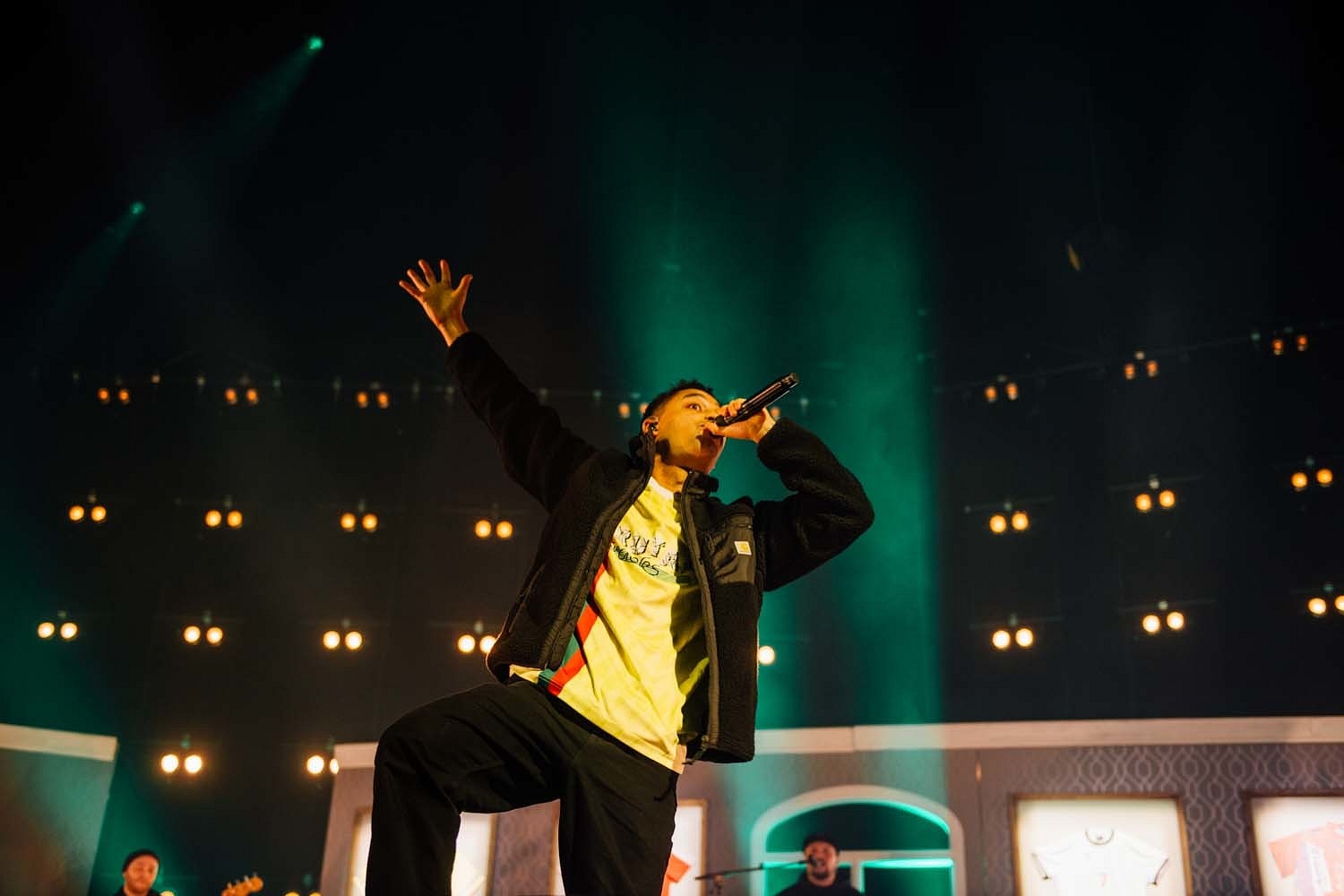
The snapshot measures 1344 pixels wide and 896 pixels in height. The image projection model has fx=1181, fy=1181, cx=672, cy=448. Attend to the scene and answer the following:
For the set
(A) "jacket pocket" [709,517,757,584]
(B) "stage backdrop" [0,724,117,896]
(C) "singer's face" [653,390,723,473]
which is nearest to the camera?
(A) "jacket pocket" [709,517,757,584]

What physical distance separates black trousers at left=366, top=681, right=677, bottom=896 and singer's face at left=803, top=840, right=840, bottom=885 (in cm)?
440

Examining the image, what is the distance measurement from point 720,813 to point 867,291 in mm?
3967

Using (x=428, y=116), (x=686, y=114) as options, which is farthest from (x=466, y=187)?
(x=686, y=114)

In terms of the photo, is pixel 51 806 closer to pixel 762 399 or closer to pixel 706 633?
pixel 706 633

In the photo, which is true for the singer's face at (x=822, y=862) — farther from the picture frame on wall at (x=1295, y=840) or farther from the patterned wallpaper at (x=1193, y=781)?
the picture frame on wall at (x=1295, y=840)

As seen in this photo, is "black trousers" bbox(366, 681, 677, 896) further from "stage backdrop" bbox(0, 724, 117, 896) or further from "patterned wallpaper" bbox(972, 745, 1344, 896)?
"stage backdrop" bbox(0, 724, 117, 896)

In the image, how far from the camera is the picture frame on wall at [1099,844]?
251 inches

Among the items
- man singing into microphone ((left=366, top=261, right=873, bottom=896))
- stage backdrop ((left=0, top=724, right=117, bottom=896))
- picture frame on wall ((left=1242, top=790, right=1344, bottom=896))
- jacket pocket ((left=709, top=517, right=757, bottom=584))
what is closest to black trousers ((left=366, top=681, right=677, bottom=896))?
man singing into microphone ((left=366, top=261, right=873, bottom=896))

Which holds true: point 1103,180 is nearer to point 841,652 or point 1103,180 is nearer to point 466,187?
point 841,652

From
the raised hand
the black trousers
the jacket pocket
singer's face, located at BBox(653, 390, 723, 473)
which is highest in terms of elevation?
the raised hand

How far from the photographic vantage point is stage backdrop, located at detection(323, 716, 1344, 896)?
252 inches

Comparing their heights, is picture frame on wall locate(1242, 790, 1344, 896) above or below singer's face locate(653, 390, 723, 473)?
below

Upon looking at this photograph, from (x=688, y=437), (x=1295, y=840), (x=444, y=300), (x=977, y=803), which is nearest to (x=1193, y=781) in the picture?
(x=1295, y=840)

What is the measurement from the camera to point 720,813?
23.7 ft
